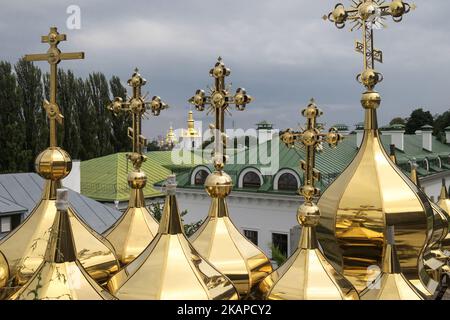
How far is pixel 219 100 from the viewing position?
227 inches

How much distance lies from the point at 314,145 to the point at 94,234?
88.6 inches

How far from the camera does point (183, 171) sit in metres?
26.7

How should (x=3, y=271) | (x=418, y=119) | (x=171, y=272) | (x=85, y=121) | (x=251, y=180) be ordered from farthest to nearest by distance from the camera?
(x=418, y=119), (x=85, y=121), (x=251, y=180), (x=3, y=271), (x=171, y=272)

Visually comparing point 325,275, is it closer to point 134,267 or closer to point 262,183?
point 134,267

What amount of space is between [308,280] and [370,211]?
1171 millimetres

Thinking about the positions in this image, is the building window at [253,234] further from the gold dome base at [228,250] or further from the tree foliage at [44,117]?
the gold dome base at [228,250]

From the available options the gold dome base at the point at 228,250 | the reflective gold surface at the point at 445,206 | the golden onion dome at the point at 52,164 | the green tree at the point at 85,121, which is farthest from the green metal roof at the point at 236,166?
Result: the golden onion dome at the point at 52,164

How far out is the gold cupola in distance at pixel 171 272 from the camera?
427 cm

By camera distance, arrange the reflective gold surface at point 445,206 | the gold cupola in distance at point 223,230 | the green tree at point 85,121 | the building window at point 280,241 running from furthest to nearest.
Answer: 1. the green tree at point 85,121
2. the building window at point 280,241
3. the reflective gold surface at point 445,206
4. the gold cupola in distance at point 223,230

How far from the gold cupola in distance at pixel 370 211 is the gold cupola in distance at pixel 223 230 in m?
0.77

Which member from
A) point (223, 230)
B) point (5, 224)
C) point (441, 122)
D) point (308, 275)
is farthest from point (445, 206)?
point (441, 122)

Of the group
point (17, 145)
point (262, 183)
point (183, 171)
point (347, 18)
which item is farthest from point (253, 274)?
point (17, 145)

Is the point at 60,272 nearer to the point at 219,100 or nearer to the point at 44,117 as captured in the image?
the point at 219,100
